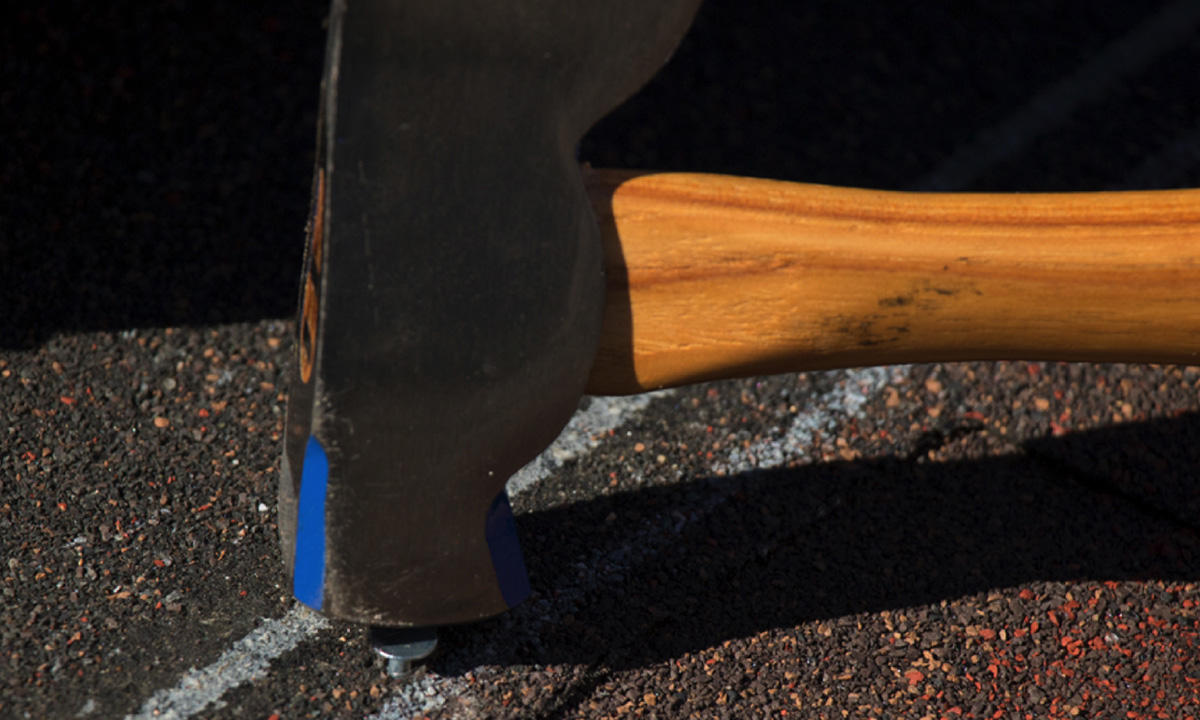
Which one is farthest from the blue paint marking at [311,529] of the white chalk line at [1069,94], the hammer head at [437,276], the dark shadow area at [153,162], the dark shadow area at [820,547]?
the white chalk line at [1069,94]

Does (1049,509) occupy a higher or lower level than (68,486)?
lower

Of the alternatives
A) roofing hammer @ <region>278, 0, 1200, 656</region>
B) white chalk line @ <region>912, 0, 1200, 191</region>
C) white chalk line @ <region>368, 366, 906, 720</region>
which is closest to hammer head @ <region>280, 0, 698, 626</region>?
roofing hammer @ <region>278, 0, 1200, 656</region>

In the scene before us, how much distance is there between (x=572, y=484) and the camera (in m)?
2.33

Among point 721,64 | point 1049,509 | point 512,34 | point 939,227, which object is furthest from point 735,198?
point 721,64

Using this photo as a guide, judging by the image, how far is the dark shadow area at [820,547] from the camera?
6.74 ft

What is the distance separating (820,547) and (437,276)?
1158mm

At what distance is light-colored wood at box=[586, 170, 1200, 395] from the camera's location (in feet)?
5.28

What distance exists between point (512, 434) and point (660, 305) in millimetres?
291

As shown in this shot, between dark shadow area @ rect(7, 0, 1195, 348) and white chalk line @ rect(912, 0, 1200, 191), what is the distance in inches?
2.0

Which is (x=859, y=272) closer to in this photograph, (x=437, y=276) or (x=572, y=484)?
(x=437, y=276)

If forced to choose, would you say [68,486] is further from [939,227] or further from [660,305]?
[939,227]

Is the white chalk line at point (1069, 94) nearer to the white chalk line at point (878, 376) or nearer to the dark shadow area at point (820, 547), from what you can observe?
the white chalk line at point (878, 376)

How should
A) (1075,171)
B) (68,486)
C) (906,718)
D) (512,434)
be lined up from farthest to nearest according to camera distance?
(1075,171) < (68,486) < (906,718) < (512,434)

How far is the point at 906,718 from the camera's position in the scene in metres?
1.93
